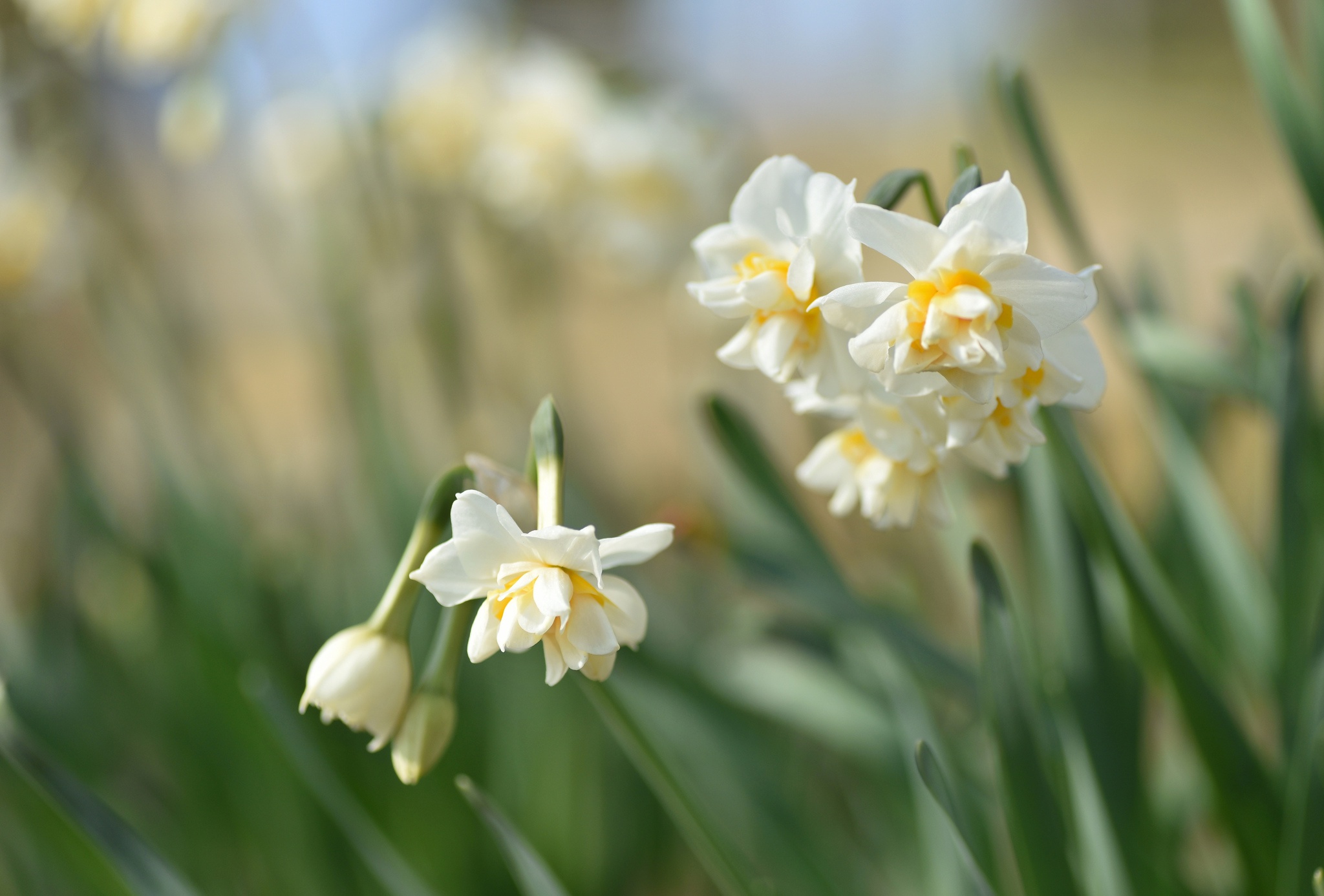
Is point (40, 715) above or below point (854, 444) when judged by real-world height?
above

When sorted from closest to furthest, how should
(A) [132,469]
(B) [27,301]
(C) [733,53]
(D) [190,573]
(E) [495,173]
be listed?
(D) [190,573]
(B) [27,301]
(E) [495,173]
(A) [132,469]
(C) [733,53]

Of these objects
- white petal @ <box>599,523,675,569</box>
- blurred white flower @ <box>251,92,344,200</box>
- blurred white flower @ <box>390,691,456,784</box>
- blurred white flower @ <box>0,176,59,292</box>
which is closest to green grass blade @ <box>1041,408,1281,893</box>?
white petal @ <box>599,523,675,569</box>

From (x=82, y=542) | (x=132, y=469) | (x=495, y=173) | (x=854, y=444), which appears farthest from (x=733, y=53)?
(x=854, y=444)

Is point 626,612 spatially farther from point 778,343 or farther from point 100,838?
point 100,838

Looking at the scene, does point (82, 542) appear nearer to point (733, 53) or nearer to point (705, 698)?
point (705, 698)

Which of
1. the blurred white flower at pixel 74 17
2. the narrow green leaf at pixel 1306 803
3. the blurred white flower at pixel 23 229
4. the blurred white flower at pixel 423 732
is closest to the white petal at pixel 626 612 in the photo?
the blurred white flower at pixel 423 732

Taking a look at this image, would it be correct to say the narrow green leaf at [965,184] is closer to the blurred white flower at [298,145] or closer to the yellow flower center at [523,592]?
the yellow flower center at [523,592]

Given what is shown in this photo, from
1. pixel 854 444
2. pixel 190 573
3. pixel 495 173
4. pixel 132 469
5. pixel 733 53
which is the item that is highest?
pixel 733 53

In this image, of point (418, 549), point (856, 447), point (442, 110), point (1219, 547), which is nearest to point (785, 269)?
point (856, 447)
